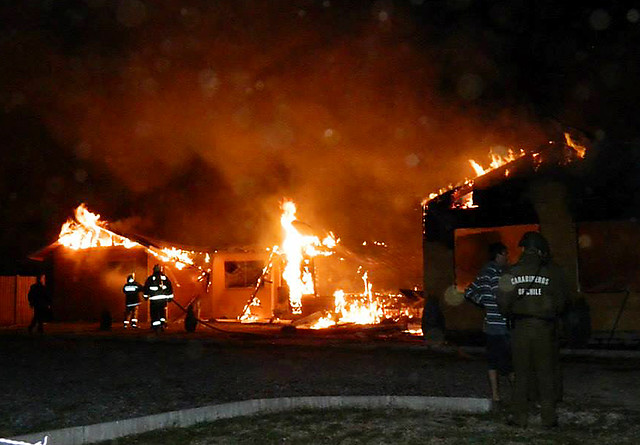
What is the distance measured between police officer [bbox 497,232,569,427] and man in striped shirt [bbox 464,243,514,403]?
1.07 metres

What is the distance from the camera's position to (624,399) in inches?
307

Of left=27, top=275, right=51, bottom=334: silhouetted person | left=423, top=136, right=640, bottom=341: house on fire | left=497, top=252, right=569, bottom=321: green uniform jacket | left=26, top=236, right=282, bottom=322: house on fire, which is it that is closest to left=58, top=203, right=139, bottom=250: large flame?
left=26, top=236, right=282, bottom=322: house on fire

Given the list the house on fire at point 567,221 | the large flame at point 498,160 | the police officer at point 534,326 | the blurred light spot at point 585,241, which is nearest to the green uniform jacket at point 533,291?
the police officer at point 534,326

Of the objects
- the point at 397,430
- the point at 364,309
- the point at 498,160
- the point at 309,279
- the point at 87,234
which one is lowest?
the point at 397,430

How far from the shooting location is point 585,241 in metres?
14.1

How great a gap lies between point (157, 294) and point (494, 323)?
1107 centimetres

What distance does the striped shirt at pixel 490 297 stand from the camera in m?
7.41

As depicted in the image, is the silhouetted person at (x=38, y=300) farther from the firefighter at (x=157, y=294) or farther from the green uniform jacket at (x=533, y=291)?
the green uniform jacket at (x=533, y=291)

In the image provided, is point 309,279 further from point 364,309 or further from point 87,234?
point 87,234

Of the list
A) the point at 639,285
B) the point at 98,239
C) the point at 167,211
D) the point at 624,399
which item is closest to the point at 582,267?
the point at 639,285

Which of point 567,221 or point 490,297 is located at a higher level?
point 567,221

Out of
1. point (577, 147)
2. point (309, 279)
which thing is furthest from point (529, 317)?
point (309, 279)

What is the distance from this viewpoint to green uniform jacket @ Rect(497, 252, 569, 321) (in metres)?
6.16

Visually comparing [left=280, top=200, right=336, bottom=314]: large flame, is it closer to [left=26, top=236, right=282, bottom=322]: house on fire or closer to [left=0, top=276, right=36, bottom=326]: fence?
[left=26, top=236, right=282, bottom=322]: house on fire
